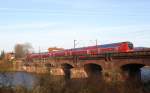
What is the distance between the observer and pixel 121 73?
38500 millimetres

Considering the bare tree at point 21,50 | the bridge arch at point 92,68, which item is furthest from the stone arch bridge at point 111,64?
the bare tree at point 21,50

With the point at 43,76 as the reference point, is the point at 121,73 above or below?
below

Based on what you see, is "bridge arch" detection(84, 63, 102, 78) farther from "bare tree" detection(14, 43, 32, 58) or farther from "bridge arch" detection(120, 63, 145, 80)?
"bare tree" detection(14, 43, 32, 58)

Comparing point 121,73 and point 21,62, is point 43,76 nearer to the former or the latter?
point 121,73

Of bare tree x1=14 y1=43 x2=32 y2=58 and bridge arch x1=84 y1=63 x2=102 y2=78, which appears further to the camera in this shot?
Result: bare tree x1=14 y1=43 x2=32 y2=58

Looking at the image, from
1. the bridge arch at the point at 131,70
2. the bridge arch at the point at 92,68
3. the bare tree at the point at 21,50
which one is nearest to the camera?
the bridge arch at the point at 131,70

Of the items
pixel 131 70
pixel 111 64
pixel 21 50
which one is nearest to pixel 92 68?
pixel 111 64

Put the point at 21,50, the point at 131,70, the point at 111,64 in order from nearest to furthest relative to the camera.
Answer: the point at 131,70 → the point at 111,64 → the point at 21,50

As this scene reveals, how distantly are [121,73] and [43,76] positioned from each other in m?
23.0

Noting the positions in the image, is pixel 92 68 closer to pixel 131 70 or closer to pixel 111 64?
pixel 111 64

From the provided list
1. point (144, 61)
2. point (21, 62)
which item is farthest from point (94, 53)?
point (21, 62)

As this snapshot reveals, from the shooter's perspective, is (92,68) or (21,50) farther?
(21,50)

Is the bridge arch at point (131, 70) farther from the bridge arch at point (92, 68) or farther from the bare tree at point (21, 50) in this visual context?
the bare tree at point (21, 50)

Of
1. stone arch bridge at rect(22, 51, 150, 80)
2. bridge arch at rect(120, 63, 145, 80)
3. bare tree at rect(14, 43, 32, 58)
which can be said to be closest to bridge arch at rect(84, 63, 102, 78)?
stone arch bridge at rect(22, 51, 150, 80)
